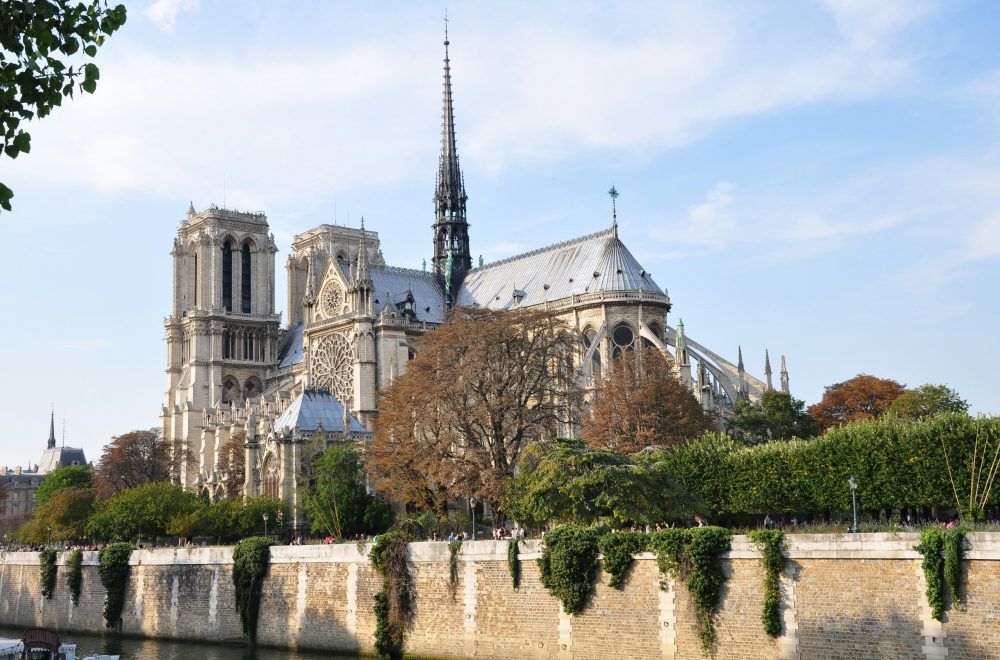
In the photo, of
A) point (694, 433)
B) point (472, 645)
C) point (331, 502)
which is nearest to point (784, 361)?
point (694, 433)

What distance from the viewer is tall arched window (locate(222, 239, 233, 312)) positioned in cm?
10325

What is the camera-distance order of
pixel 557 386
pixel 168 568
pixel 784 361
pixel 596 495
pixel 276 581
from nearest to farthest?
pixel 596 495
pixel 276 581
pixel 168 568
pixel 557 386
pixel 784 361

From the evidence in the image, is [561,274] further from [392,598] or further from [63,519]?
[392,598]

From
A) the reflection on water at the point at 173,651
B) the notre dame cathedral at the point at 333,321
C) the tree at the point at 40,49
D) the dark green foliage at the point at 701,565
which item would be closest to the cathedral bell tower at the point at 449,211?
the notre dame cathedral at the point at 333,321

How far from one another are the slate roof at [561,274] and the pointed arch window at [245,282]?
23.8 metres

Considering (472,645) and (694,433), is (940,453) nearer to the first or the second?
(472,645)

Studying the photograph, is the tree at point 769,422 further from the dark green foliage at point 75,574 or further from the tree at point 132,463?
the tree at point 132,463

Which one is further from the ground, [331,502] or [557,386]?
[557,386]

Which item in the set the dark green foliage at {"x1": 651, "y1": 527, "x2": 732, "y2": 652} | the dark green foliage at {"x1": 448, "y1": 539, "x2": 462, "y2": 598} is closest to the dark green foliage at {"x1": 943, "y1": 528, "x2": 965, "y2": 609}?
the dark green foliage at {"x1": 651, "y1": 527, "x2": 732, "y2": 652}

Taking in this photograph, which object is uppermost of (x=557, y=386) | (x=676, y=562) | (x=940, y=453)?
(x=557, y=386)

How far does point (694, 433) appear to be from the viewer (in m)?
54.3

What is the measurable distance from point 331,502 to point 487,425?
8059 millimetres

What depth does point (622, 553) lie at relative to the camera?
3341 cm

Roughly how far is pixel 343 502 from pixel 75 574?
36.2 ft
